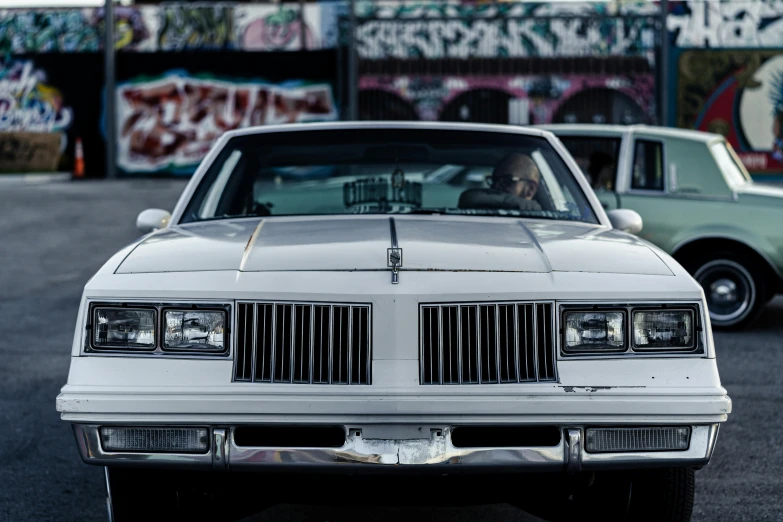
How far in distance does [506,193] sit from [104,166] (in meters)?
26.9

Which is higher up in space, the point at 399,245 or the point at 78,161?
the point at 399,245

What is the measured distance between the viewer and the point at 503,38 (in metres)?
30.4

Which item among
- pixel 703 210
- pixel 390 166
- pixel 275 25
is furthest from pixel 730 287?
pixel 275 25

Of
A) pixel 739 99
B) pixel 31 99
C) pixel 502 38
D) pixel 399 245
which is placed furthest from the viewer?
pixel 31 99

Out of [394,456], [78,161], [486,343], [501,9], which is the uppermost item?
[486,343]

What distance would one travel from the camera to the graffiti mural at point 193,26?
1326 inches

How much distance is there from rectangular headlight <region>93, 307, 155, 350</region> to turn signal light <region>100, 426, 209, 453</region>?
252mm

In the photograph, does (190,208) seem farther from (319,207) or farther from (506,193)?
(506,193)

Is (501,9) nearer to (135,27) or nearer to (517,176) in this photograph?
(135,27)

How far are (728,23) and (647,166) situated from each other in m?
22.3

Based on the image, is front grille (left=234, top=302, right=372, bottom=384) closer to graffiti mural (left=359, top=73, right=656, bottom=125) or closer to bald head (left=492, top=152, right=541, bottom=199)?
bald head (left=492, top=152, right=541, bottom=199)

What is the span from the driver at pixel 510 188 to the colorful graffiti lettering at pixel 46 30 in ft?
93.9

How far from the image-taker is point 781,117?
29547mm

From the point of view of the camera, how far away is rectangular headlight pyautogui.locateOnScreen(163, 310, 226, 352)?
11.2 ft
